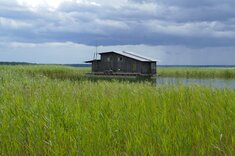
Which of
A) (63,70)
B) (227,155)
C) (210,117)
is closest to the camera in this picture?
(227,155)

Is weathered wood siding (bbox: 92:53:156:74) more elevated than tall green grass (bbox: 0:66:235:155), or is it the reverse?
weathered wood siding (bbox: 92:53:156:74)

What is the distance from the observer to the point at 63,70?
52.1 metres

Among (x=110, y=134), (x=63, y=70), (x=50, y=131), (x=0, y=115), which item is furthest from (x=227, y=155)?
(x=63, y=70)

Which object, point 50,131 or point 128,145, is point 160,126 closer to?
point 128,145

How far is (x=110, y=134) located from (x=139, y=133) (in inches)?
15.9

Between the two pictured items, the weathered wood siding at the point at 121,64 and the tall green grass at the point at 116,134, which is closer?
the tall green grass at the point at 116,134

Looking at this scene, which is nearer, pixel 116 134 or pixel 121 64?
pixel 116 134

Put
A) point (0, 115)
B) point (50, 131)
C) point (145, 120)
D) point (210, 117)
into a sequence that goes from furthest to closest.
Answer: point (0, 115) < point (210, 117) < point (145, 120) < point (50, 131)

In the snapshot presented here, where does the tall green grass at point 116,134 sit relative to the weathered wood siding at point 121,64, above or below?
below

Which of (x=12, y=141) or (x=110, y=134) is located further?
(x=12, y=141)

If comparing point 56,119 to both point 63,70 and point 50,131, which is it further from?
point 63,70

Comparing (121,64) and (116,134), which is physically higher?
(121,64)

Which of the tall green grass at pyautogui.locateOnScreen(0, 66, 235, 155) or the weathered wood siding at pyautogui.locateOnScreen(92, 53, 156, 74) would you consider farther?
the weathered wood siding at pyautogui.locateOnScreen(92, 53, 156, 74)

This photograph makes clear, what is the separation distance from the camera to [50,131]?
419 centimetres
